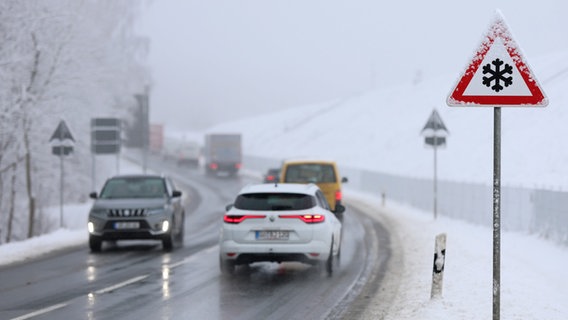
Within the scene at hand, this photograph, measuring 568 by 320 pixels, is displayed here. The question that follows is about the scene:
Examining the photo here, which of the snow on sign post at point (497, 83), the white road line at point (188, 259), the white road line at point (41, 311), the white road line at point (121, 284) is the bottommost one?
the white road line at point (188, 259)

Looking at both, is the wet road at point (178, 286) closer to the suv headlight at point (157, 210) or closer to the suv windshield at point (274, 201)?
the suv headlight at point (157, 210)

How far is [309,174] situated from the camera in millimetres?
25656

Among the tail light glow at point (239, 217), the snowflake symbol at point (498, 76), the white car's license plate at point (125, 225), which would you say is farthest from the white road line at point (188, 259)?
the snowflake symbol at point (498, 76)

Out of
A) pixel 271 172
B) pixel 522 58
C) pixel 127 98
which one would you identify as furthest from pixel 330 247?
pixel 127 98

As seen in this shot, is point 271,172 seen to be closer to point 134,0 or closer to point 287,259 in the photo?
point 134,0

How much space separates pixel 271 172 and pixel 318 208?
1147 inches

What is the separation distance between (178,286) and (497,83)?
703 cm

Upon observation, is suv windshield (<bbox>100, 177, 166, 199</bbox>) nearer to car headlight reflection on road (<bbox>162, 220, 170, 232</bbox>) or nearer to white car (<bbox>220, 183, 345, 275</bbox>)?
car headlight reflection on road (<bbox>162, 220, 170, 232</bbox>)

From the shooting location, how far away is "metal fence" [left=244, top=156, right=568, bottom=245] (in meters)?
19.8

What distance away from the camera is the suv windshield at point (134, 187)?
20.0m

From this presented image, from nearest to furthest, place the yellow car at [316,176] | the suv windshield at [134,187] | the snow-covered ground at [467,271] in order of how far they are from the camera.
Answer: the snow-covered ground at [467,271] → the suv windshield at [134,187] → the yellow car at [316,176]

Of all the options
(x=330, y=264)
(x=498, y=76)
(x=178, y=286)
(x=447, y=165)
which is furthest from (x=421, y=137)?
(x=498, y=76)

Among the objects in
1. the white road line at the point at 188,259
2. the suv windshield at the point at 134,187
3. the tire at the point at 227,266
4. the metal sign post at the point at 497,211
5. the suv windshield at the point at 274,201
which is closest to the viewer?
the metal sign post at the point at 497,211

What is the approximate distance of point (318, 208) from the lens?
14836mm
